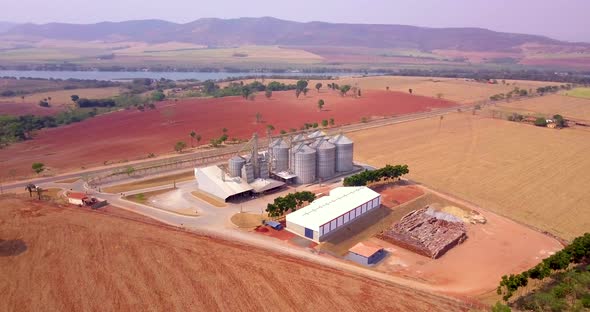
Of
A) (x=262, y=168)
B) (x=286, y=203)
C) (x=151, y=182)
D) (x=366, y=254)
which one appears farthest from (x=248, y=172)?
(x=366, y=254)

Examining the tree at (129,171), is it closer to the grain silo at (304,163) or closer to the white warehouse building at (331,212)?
the grain silo at (304,163)

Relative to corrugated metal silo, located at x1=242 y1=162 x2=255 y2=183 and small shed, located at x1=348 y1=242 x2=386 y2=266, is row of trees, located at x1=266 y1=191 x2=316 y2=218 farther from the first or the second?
small shed, located at x1=348 y1=242 x2=386 y2=266

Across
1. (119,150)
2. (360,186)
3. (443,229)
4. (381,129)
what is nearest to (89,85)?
(119,150)

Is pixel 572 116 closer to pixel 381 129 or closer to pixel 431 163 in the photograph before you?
pixel 381 129

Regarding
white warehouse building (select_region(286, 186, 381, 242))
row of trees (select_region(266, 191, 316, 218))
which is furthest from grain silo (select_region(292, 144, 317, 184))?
row of trees (select_region(266, 191, 316, 218))

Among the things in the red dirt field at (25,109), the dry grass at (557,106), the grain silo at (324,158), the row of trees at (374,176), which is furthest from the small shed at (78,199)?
the dry grass at (557,106)
